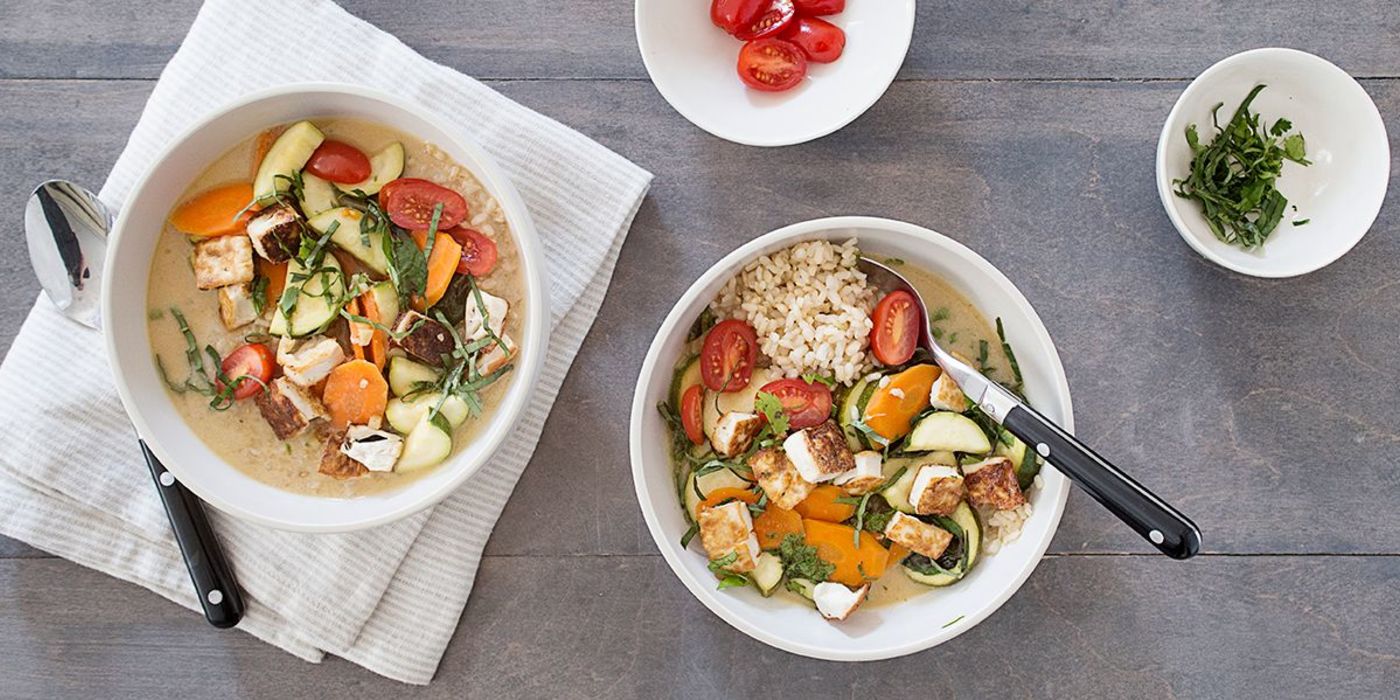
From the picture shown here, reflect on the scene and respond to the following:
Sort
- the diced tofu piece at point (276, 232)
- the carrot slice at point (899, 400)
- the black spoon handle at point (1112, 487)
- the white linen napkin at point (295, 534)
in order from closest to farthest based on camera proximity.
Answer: the black spoon handle at point (1112, 487) < the diced tofu piece at point (276, 232) < the carrot slice at point (899, 400) < the white linen napkin at point (295, 534)

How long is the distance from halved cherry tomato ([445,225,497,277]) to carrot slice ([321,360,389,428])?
0.23m

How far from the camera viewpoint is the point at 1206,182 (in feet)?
6.52

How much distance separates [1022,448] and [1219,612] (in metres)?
0.61

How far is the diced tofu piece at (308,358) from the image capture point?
1769 mm

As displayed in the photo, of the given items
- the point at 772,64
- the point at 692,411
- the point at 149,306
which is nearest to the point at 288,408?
the point at 149,306

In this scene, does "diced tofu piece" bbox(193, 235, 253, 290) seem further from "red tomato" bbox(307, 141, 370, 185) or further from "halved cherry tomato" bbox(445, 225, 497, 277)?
"halved cherry tomato" bbox(445, 225, 497, 277)

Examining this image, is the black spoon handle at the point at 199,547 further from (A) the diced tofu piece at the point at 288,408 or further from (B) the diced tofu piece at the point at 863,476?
(B) the diced tofu piece at the point at 863,476

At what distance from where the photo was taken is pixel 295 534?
78.2 inches

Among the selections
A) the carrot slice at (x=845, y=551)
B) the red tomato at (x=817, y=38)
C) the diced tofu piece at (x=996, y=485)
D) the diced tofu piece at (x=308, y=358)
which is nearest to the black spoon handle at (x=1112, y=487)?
the diced tofu piece at (x=996, y=485)

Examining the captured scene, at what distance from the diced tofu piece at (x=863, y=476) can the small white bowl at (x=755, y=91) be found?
1.85 feet

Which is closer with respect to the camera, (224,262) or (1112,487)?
(1112,487)

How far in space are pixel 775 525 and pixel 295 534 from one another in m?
0.88

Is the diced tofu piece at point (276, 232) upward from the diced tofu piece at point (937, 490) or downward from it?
upward

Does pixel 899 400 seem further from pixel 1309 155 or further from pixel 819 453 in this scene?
pixel 1309 155
